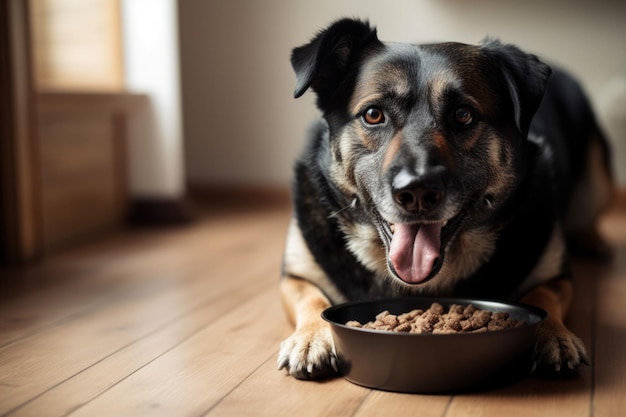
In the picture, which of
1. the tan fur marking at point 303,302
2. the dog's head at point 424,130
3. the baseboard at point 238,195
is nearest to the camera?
the dog's head at point 424,130

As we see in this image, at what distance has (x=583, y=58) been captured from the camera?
160 inches

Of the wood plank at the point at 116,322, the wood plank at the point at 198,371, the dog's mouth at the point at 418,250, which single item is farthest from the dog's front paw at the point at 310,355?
the wood plank at the point at 116,322

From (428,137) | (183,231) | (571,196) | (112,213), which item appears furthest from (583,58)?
(428,137)

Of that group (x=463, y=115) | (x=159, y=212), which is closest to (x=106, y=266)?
(x=159, y=212)

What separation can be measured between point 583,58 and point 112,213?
255 centimetres

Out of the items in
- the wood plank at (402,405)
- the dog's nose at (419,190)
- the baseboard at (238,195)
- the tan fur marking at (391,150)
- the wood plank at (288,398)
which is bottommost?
the baseboard at (238,195)

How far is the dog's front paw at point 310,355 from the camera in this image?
1.53 meters

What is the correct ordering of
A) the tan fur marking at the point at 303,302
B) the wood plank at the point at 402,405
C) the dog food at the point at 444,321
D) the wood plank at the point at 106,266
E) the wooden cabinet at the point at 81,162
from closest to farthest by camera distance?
1. the wood plank at the point at 402,405
2. the dog food at the point at 444,321
3. the tan fur marking at the point at 303,302
4. the wood plank at the point at 106,266
5. the wooden cabinet at the point at 81,162

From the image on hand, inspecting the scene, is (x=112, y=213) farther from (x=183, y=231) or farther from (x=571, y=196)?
(x=571, y=196)

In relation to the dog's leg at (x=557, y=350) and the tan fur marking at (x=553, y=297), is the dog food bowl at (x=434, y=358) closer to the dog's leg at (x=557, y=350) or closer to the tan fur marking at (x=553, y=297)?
the dog's leg at (x=557, y=350)

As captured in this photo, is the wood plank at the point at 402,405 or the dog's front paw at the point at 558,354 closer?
the wood plank at the point at 402,405

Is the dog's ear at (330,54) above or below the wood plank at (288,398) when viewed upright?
above

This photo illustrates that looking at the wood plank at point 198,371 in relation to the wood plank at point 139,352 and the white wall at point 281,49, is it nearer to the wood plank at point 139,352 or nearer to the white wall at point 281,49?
the wood plank at point 139,352

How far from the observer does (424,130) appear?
1.64m
